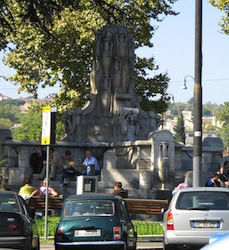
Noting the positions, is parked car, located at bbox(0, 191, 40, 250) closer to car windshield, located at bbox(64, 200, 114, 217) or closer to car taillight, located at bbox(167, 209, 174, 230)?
car windshield, located at bbox(64, 200, 114, 217)

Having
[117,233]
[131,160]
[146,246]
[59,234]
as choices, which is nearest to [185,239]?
[117,233]

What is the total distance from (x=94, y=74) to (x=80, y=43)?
57.5ft

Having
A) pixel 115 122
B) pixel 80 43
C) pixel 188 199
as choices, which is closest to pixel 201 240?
pixel 188 199

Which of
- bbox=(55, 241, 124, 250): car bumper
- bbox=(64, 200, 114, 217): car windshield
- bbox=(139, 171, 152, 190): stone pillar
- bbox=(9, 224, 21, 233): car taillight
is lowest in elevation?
bbox=(55, 241, 124, 250): car bumper

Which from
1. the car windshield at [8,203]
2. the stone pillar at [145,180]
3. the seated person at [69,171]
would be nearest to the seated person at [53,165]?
the seated person at [69,171]

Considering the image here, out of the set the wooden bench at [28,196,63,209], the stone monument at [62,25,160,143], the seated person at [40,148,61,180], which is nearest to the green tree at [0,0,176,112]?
the stone monument at [62,25,160,143]

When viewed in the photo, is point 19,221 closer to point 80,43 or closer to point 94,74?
point 94,74

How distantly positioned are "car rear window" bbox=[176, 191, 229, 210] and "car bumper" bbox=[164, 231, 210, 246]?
0.55m

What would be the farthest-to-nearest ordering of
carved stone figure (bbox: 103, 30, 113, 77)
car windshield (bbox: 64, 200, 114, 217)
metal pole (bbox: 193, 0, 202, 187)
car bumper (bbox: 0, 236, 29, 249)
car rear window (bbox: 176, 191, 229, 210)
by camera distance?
carved stone figure (bbox: 103, 30, 113, 77)
metal pole (bbox: 193, 0, 202, 187)
car windshield (bbox: 64, 200, 114, 217)
car rear window (bbox: 176, 191, 229, 210)
car bumper (bbox: 0, 236, 29, 249)

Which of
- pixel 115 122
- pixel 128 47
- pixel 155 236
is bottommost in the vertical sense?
pixel 155 236

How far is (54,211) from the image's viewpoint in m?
28.4

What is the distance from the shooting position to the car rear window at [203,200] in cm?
1841

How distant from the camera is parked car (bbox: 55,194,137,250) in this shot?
1803 centimetres

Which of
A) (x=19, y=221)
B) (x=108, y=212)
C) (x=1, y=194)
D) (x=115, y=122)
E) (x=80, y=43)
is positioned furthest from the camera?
(x=80, y=43)
